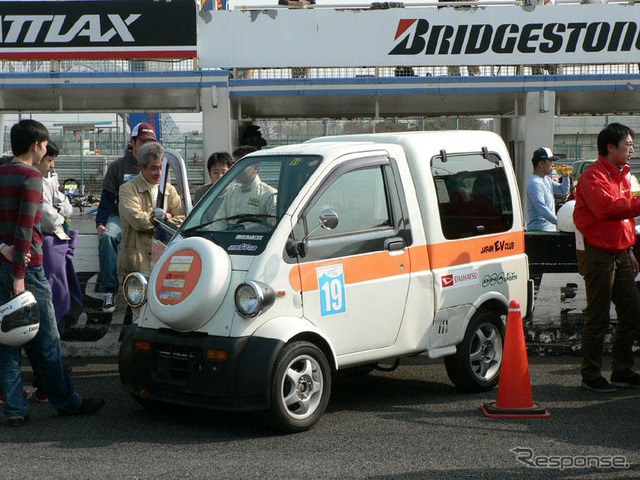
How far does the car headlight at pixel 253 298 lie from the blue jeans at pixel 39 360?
1.44 meters

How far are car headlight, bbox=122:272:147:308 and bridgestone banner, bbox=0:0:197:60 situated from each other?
9.85 meters

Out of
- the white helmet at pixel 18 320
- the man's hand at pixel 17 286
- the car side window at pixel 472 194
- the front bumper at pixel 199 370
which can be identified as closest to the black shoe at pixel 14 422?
the white helmet at pixel 18 320

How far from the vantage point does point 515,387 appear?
6348 millimetres

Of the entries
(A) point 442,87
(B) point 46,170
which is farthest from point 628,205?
(A) point 442,87

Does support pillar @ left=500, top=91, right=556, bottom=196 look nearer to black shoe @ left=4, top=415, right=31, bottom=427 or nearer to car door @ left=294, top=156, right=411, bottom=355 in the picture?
car door @ left=294, top=156, right=411, bottom=355

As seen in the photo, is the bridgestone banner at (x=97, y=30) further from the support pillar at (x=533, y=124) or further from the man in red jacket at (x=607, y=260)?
the man in red jacket at (x=607, y=260)

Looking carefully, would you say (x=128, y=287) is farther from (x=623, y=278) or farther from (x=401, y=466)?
(x=623, y=278)

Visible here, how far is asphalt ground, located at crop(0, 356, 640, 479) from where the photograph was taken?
5.09 meters

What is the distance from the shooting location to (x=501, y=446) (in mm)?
5555

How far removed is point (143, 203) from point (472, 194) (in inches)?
118

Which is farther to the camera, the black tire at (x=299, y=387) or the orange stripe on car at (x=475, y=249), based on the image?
the orange stripe on car at (x=475, y=249)

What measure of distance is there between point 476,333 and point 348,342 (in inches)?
54.5

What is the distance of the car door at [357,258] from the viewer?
610 centimetres

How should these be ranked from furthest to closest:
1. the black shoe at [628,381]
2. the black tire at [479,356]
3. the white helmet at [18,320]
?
the black shoe at [628,381] < the black tire at [479,356] < the white helmet at [18,320]
